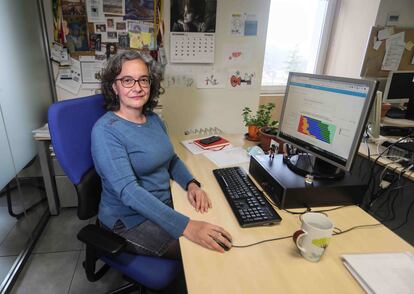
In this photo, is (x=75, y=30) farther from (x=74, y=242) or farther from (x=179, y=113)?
(x=74, y=242)


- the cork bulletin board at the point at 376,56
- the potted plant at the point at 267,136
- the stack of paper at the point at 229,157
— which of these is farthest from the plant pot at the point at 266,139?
the cork bulletin board at the point at 376,56

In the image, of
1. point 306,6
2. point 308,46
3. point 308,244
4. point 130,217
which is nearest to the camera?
point 308,244

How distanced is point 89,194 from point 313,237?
35.9 inches

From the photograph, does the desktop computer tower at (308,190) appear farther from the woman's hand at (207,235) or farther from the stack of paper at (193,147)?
the stack of paper at (193,147)

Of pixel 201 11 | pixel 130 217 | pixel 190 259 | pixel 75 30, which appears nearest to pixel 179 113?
pixel 201 11

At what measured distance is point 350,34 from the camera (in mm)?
2867

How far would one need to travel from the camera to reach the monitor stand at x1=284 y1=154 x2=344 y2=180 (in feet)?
3.78

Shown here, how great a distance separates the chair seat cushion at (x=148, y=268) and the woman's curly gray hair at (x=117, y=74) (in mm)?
688

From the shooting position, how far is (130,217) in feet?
3.89

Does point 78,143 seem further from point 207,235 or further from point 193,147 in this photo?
point 193,147

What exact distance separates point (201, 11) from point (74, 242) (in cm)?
201

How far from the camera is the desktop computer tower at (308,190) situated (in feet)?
3.56

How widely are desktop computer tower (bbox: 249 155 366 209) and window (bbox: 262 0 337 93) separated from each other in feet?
6.50

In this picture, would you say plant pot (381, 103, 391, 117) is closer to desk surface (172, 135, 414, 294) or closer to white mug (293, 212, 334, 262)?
desk surface (172, 135, 414, 294)
